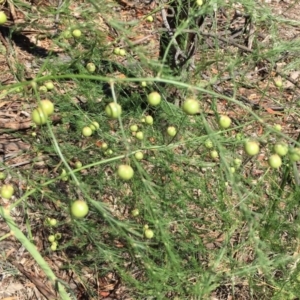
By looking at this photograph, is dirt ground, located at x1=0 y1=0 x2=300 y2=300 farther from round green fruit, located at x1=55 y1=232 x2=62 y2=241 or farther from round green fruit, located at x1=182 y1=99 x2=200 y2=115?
round green fruit, located at x1=182 y1=99 x2=200 y2=115

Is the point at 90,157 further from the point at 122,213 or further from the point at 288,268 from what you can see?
the point at 288,268

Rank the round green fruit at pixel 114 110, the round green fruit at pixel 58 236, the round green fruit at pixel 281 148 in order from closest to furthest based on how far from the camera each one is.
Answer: the round green fruit at pixel 114 110, the round green fruit at pixel 281 148, the round green fruit at pixel 58 236

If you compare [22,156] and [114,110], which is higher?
[114,110]

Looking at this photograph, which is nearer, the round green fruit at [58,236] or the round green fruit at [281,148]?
the round green fruit at [281,148]

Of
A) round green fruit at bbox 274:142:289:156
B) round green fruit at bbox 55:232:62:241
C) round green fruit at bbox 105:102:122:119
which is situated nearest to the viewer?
round green fruit at bbox 105:102:122:119

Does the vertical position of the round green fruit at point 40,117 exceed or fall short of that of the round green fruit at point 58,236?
it exceeds it

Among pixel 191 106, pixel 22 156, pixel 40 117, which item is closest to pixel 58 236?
pixel 22 156

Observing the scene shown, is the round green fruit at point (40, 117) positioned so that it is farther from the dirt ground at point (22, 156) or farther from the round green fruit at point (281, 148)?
the round green fruit at point (281, 148)

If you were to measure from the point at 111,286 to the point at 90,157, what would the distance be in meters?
0.80

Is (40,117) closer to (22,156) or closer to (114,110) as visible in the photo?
(114,110)

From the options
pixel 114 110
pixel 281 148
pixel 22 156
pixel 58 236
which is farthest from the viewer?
pixel 22 156

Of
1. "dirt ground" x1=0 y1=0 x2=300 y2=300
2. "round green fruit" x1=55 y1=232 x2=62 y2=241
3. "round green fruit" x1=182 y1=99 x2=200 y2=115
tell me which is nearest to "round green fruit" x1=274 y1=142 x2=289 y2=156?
"round green fruit" x1=182 y1=99 x2=200 y2=115

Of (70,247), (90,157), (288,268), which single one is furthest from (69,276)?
(288,268)

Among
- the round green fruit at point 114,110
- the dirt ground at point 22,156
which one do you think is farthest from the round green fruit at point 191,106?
the dirt ground at point 22,156
